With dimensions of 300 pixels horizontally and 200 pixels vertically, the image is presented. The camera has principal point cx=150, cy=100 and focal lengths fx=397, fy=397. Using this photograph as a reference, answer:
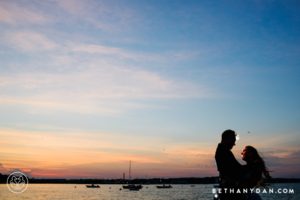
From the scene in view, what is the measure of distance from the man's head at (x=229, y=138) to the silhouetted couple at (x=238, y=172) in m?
0.07

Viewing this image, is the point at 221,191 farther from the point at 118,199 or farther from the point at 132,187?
the point at 132,187

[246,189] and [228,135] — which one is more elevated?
[228,135]

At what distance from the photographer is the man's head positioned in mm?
5518

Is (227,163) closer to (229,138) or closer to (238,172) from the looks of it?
(238,172)

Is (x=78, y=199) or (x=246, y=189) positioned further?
(x=78, y=199)

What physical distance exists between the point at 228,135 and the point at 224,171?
0.52 metres

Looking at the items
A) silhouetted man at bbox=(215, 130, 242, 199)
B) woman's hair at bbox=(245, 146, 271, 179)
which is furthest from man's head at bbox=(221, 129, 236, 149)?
woman's hair at bbox=(245, 146, 271, 179)

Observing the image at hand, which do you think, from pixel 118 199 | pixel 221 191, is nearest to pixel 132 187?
pixel 118 199

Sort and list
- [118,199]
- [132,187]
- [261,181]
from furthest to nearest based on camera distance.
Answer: [132,187] → [118,199] → [261,181]

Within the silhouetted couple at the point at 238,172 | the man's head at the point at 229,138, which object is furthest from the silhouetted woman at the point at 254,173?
the man's head at the point at 229,138

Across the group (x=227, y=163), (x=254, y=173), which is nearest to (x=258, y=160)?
(x=254, y=173)

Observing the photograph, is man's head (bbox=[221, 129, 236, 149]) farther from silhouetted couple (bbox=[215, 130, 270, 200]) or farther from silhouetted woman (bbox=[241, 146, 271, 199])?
silhouetted woman (bbox=[241, 146, 271, 199])

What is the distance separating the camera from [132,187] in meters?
184

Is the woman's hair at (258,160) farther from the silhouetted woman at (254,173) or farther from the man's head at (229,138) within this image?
the man's head at (229,138)
